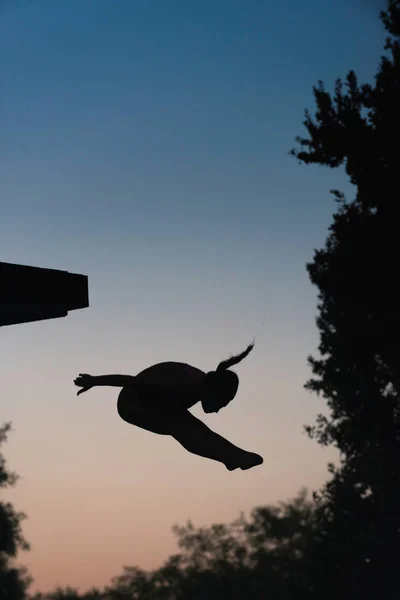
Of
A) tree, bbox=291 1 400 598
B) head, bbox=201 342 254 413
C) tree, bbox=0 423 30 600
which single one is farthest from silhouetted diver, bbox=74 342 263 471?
tree, bbox=0 423 30 600

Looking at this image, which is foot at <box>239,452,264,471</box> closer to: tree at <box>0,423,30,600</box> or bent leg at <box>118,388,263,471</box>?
bent leg at <box>118,388,263,471</box>

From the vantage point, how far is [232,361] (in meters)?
4.68

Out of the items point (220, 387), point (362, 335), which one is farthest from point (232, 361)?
point (362, 335)

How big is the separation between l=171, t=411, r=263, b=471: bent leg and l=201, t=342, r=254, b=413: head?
0.80ft

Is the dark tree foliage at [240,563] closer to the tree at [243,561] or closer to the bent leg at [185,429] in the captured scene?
the tree at [243,561]

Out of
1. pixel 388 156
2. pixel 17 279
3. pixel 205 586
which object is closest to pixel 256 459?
pixel 17 279

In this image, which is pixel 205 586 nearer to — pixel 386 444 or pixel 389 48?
pixel 386 444

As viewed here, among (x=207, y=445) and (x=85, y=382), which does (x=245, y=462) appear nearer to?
(x=207, y=445)

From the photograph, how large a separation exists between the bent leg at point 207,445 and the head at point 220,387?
9.6 inches

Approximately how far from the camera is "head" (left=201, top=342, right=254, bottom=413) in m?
4.55

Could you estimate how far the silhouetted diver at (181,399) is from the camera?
4.51 metres

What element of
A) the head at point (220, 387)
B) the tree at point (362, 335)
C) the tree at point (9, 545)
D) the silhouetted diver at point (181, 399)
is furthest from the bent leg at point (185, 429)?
the tree at point (9, 545)

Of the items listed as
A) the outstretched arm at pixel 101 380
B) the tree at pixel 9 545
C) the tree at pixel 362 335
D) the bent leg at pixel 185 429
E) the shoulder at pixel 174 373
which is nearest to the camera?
the shoulder at pixel 174 373

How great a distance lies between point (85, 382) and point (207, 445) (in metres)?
0.86
